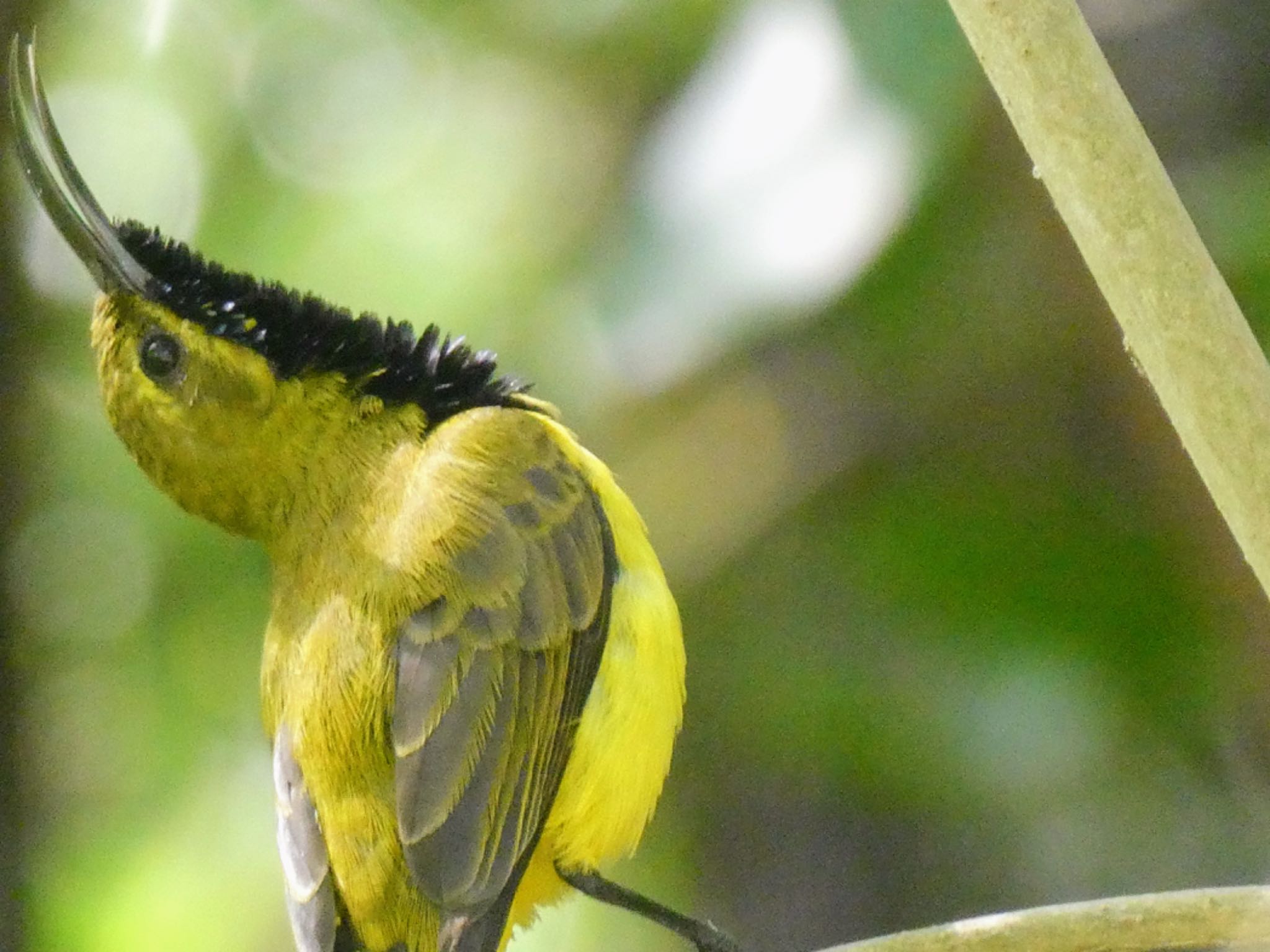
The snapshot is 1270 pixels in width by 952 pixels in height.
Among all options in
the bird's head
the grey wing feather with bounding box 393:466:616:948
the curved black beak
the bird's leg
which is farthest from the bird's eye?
the bird's leg

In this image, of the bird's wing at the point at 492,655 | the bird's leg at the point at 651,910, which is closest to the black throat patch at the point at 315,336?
the bird's wing at the point at 492,655

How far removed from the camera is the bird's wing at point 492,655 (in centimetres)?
306

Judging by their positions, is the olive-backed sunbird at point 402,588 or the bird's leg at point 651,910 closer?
the olive-backed sunbird at point 402,588

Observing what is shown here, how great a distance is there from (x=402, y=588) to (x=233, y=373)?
672 mm

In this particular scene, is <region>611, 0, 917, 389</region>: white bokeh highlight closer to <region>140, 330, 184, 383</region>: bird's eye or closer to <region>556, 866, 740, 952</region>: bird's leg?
<region>140, 330, 184, 383</region>: bird's eye

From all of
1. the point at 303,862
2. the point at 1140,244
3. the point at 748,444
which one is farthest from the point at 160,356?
the point at 1140,244

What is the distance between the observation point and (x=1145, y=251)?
2.36 m

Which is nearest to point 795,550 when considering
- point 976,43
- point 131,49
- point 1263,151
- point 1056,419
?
point 1056,419

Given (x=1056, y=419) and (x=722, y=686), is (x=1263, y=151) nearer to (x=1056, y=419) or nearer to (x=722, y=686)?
(x=1056, y=419)

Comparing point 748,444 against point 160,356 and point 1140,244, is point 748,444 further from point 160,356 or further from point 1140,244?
point 1140,244

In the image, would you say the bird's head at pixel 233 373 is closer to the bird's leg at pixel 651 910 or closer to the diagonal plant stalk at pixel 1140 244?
the bird's leg at pixel 651 910

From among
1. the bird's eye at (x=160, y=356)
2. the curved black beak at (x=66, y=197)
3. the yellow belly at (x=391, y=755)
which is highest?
the curved black beak at (x=66, y=197)

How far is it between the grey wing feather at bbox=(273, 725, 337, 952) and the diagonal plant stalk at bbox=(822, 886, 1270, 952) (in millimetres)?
1141

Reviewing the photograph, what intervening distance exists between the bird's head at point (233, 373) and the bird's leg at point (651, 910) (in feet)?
3.09
